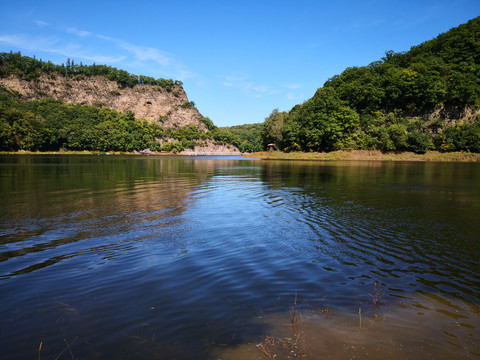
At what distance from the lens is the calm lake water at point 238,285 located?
434cm

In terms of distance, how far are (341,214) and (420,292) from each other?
7813 millimetres

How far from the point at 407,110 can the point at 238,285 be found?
117 meters

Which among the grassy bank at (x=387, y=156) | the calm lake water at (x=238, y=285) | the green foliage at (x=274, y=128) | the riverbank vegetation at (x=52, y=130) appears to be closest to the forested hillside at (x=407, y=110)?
the green foliage at (x=274, y=128)

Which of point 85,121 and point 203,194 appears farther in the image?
point 85,121

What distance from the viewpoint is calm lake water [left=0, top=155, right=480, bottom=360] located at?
4.34 m

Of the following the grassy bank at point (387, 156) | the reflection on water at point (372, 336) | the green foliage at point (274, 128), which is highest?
the green foliage at point (274, 128)

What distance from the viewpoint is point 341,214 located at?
1392 cm

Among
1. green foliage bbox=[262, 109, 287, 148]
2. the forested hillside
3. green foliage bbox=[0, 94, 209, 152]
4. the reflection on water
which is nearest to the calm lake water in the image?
the reflection on water

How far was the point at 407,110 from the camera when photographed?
10175 cm

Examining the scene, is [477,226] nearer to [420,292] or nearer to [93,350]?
[420,292]

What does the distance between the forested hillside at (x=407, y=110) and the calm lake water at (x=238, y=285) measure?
8407 centimetres

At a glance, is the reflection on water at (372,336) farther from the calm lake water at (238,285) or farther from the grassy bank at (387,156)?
the grassy bank at (387,156)

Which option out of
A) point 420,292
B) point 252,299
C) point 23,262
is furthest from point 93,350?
point 420,292

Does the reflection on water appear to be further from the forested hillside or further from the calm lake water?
the forested hillside
